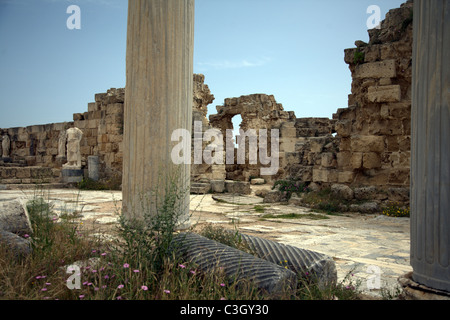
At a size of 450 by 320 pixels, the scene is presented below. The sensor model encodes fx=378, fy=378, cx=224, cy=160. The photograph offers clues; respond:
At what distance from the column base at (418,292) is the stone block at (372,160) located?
21.4ft

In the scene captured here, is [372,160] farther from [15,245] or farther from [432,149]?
[15,245]

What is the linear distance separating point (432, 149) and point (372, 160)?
6787 millimetres

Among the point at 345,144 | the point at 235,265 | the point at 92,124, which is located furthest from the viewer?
the point at 92,124

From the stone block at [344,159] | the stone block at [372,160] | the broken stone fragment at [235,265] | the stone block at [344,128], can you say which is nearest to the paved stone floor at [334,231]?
the broken stone fragment at [235,265]

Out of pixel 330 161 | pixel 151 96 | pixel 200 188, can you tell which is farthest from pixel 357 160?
pixel 151 96

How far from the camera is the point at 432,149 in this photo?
2.45m

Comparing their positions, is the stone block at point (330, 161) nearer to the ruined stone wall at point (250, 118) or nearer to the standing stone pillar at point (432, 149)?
the standing stone pillar at point (432, 149)

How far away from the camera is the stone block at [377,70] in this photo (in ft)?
28.5

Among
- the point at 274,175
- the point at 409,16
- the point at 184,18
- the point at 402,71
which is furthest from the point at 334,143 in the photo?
the point at 274,175

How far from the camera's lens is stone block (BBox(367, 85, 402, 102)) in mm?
8587

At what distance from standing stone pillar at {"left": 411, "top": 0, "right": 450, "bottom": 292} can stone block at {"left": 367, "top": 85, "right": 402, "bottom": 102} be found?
6.48 meters

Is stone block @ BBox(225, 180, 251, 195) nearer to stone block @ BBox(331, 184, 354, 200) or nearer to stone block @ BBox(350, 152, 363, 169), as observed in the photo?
stone block @ BBox(331, 184, 354, 200)

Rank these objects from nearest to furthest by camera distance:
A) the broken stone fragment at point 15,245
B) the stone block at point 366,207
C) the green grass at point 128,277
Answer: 1. the green grass at point 128,277
2. the broken stone fragment at point 15,245
3. the stone block at point 366,207

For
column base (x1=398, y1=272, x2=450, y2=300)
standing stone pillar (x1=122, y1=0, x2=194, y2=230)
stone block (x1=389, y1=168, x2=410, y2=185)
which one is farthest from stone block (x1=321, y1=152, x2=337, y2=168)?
column base (x1=398, y1=272, x2=450, y2=300)
